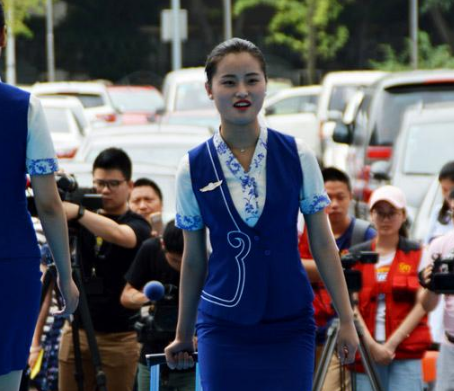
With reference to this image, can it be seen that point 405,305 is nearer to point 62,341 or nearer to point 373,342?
point 373,342

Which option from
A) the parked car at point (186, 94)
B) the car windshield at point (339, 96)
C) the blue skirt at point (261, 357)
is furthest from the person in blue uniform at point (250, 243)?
the car windshield at point (339, 96)

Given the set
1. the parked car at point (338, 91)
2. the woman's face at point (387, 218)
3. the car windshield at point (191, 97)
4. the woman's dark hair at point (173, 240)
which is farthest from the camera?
the parked car at point (338, 91)

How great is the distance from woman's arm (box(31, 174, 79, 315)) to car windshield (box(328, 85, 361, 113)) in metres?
24.4

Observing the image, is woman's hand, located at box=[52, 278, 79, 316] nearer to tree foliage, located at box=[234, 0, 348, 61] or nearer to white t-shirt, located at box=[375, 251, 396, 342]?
white t-shirt, located at box=[375, 251, 396, 342]

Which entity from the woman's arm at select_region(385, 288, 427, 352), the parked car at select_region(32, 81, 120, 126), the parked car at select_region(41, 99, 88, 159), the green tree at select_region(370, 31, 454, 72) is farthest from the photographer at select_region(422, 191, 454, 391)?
the green tree at select_region(370, 31, 454, 72)

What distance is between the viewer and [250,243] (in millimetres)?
4742

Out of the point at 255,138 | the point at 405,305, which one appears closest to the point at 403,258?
the point at 405,305

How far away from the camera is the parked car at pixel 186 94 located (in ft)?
85.5

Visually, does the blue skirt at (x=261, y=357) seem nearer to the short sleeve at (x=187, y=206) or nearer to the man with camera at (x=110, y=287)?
the short sleeve at (x=187, y=206)

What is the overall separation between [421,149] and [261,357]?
29.2 feet

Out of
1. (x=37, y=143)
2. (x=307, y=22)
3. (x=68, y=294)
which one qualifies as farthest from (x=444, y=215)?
(x=307, y=22)

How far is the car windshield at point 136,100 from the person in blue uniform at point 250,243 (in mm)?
30596

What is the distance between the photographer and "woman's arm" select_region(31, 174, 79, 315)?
15.2ft

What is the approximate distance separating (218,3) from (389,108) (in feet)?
162
